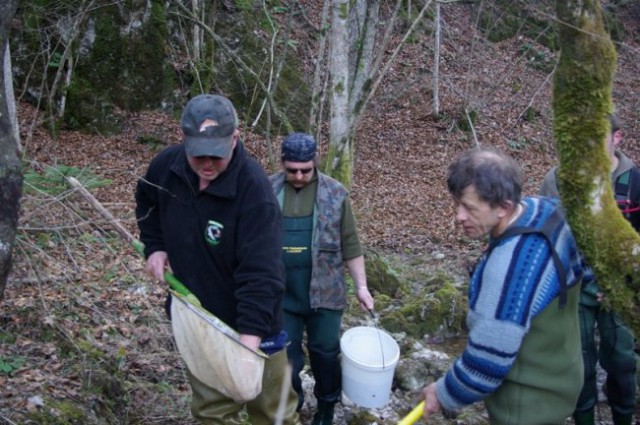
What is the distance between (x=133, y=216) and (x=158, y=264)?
5.78ft

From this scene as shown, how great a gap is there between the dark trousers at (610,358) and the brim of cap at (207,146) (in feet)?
8.28

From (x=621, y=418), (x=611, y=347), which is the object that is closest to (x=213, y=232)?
(x=611, y=347)

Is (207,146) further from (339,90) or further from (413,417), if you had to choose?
(339,90)

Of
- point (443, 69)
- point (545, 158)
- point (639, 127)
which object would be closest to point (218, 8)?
point (443, 69)

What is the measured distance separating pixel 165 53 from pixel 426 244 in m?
6.79

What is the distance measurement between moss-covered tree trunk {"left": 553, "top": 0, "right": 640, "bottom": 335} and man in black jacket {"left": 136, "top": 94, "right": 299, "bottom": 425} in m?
1.33

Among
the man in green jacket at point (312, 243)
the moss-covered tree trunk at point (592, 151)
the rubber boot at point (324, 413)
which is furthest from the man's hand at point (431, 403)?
the rubber boot at point (324, 413)

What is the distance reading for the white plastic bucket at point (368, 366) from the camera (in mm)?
4238

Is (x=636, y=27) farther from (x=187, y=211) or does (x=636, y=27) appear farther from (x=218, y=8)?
(x=187, y=211)

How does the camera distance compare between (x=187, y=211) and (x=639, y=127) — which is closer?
(x=187, y=211)

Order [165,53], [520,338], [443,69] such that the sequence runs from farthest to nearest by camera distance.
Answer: [443,69] → [165,53] → [520,338]

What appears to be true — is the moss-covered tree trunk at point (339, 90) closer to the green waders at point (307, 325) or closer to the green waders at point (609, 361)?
the green waders at point (307, 325)

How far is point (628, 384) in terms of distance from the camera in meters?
4.27

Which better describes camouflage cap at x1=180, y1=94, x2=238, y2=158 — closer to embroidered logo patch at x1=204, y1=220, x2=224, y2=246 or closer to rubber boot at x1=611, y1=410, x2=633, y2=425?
embroidered logo patch at x1=204, y1=220, x2=224, y2=246
